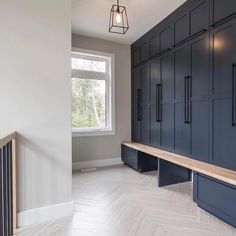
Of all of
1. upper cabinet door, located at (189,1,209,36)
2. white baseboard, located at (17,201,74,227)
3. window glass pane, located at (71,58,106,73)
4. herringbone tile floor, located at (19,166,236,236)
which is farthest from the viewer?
window glass pane, located at (71,58,106,73)

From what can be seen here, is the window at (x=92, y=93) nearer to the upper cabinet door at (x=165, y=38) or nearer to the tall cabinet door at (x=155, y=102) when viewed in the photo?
the tall cabinet door at (x=155, y=102)

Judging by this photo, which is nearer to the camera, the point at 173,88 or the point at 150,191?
the point at 150,191

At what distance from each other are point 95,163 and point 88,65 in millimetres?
2137

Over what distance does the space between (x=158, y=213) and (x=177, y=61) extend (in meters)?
2.26

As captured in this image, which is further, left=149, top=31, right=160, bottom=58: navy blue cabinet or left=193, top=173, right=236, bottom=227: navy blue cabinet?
left=149, top=31, right=160, bottom=58: navy blue cabinet

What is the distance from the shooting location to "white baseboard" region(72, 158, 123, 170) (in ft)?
13.7

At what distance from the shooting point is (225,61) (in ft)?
7.77

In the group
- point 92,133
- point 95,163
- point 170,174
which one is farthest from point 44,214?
point 92,133

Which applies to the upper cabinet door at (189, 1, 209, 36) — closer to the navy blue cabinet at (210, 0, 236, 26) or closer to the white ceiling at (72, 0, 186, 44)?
the navy blue cabinet at (210, 0, 236, 26)

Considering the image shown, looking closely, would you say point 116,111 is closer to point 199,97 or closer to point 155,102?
point 155,102

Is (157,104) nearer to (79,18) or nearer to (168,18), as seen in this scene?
(168,18)

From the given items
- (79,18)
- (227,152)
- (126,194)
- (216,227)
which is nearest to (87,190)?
(126,194)

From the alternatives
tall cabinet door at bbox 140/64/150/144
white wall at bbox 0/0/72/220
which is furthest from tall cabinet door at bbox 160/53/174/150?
white wall at bbox 0/0/72/220

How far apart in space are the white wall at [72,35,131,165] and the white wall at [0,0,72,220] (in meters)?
1.89
